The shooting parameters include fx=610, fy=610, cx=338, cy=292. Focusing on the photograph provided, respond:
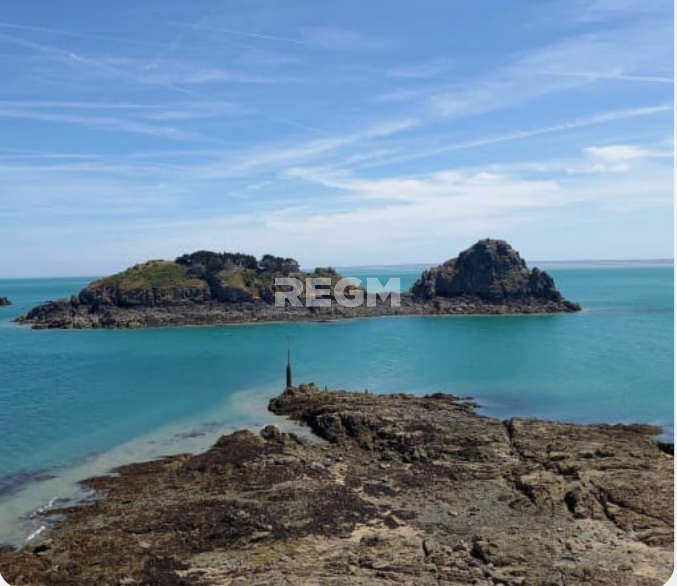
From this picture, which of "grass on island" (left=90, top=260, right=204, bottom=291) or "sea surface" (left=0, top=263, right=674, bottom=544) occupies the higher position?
"grass on island" (left=90, top=260, right=204, bottom=291)

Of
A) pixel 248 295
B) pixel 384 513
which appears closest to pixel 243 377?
pixel 384 513

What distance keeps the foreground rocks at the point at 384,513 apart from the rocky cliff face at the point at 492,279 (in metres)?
88.7

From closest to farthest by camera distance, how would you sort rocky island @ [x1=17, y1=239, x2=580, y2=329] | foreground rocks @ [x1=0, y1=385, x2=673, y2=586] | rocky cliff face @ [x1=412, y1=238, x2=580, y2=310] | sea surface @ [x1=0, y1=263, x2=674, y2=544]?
1. foreground rocks @ [x1=0, y1=385, x2=673, y2=586]
2. sea surface @ [x1=0, y1=263, x2=674, y2=544]
3. rocky island @ [x1=17, y1=239, x2=580, y2=329]
4. rocky cliff face @ [x1=412, y1=238, x2=580, y2=310]

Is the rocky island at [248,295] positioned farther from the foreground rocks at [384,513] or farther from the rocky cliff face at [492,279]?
the foreground rocks at [384,513]

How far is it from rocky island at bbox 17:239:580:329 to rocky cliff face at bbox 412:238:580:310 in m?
0.20

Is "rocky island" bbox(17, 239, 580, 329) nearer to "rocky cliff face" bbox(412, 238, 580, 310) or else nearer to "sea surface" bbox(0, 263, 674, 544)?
"rocky cliff face" bbox(412, 238, 580, 310)

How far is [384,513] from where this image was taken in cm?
2555

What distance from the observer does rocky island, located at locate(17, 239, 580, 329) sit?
373ft

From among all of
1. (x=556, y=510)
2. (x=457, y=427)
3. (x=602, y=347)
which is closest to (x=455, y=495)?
(x=556, y=510)

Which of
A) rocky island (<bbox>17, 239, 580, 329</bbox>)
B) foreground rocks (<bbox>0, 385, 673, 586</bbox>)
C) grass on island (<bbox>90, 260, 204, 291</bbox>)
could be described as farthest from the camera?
grass on island (<bbox>90, 260, 204, 291</bbox>)

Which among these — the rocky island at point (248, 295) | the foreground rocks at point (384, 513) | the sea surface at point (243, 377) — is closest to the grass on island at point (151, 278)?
the rocky island at point (248, 295)

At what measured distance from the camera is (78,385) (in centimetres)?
5703

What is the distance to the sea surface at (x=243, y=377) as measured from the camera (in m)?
36.6

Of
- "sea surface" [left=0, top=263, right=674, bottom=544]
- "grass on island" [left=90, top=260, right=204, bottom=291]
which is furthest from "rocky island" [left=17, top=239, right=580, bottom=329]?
"sea surface" [left=0, top=263, right=674, bottom=544]
